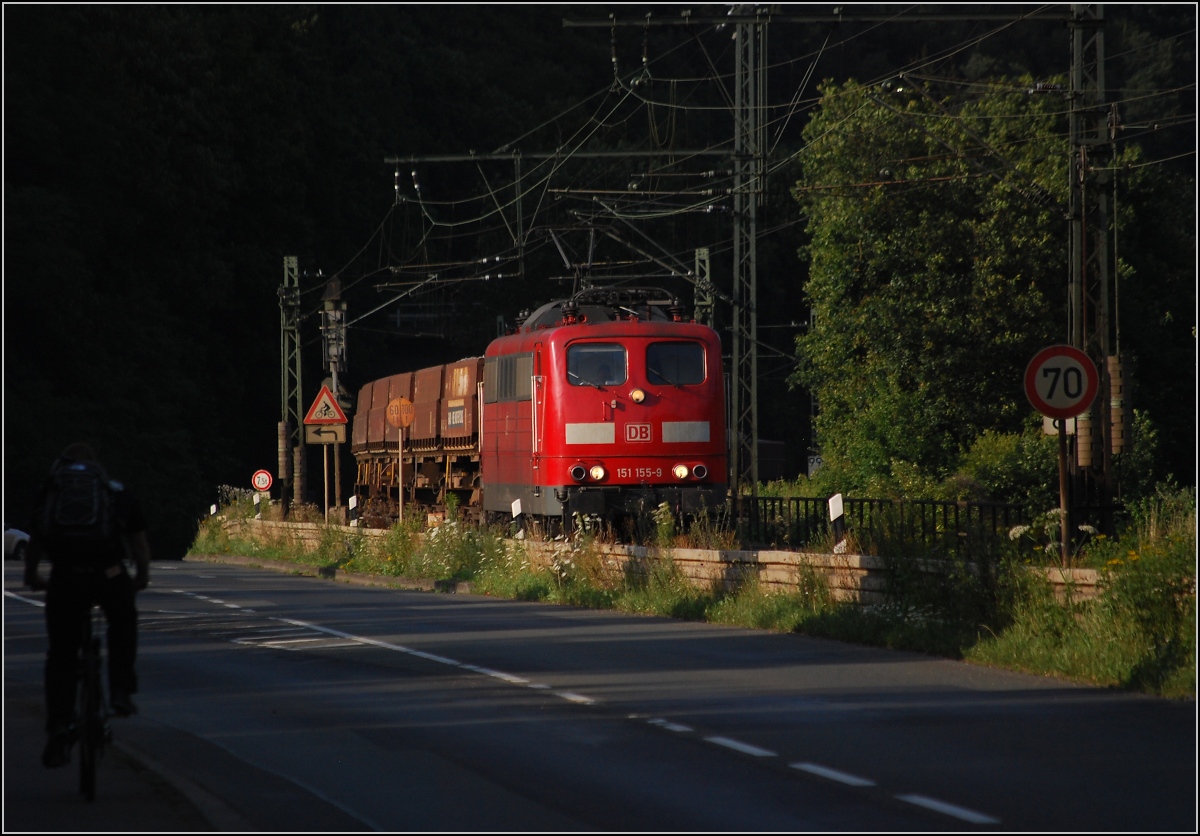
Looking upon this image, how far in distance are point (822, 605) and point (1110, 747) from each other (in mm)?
8523

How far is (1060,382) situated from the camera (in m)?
16.2

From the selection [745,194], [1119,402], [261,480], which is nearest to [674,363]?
[745,194]

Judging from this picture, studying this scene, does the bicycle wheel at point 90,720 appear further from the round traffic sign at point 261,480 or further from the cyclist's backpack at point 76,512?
the round traffic sign at point 261,480

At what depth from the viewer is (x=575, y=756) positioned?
399 inches

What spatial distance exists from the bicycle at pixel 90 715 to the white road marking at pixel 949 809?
13.1 feet

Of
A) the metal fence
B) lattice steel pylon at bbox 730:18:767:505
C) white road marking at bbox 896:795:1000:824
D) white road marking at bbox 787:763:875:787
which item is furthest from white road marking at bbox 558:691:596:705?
lattice steel pylon at bbox 730:18:767:505

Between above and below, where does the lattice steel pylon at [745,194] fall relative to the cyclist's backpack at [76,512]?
above

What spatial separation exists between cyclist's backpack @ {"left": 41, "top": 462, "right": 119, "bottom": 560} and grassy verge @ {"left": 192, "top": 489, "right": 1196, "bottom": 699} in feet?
25.8

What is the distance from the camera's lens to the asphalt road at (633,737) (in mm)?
8469

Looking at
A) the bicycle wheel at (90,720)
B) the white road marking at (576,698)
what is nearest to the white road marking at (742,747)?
the white road marking at (576,698)

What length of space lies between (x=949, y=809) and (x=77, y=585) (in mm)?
4495

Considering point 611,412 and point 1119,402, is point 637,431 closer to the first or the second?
point 611,412

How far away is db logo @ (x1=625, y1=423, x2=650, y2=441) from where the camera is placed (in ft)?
90.7

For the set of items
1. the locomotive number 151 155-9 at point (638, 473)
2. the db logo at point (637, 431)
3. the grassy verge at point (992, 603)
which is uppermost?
the db logo at point (637, 431)
